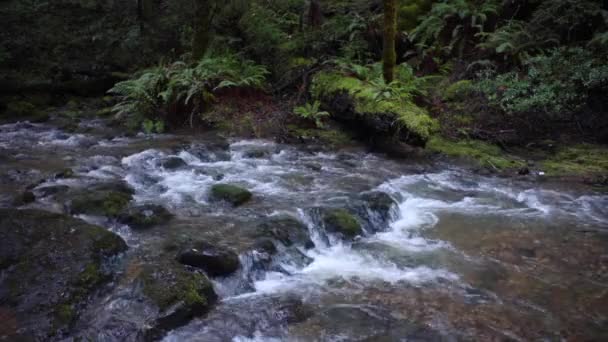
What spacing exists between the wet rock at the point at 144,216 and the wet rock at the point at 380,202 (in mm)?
3183

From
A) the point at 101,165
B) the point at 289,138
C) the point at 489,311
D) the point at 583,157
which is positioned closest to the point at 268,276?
the point at 489,311

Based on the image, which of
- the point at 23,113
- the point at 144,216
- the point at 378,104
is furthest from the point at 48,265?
the point at 23,113

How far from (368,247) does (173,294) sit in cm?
294

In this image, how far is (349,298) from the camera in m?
5.43

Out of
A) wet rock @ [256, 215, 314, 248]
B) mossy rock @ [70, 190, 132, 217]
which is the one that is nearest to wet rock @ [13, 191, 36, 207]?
mossy rock @ [70, 190, 132, 217]

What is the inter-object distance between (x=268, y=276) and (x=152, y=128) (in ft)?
28.3

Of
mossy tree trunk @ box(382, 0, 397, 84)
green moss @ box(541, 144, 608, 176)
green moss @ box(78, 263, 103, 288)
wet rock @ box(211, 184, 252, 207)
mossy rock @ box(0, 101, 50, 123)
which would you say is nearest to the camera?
green moss @ box(78, 263, 103, 288)

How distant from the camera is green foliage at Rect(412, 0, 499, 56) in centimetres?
1435

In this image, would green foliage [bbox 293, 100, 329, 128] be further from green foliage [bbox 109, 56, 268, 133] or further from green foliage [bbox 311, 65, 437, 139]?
green foliage [bbox 109, 56, 268, 133]

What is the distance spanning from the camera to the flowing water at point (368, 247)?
4828mm

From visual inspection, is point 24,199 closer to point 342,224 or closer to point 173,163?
point 173,163

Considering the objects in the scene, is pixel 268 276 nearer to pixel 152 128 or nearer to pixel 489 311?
pixel 489 311

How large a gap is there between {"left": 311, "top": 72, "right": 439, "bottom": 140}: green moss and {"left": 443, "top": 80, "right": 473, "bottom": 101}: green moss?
157cm

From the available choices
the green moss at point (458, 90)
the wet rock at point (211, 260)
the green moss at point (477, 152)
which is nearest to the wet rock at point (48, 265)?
the wet rock at point (211, 260)
